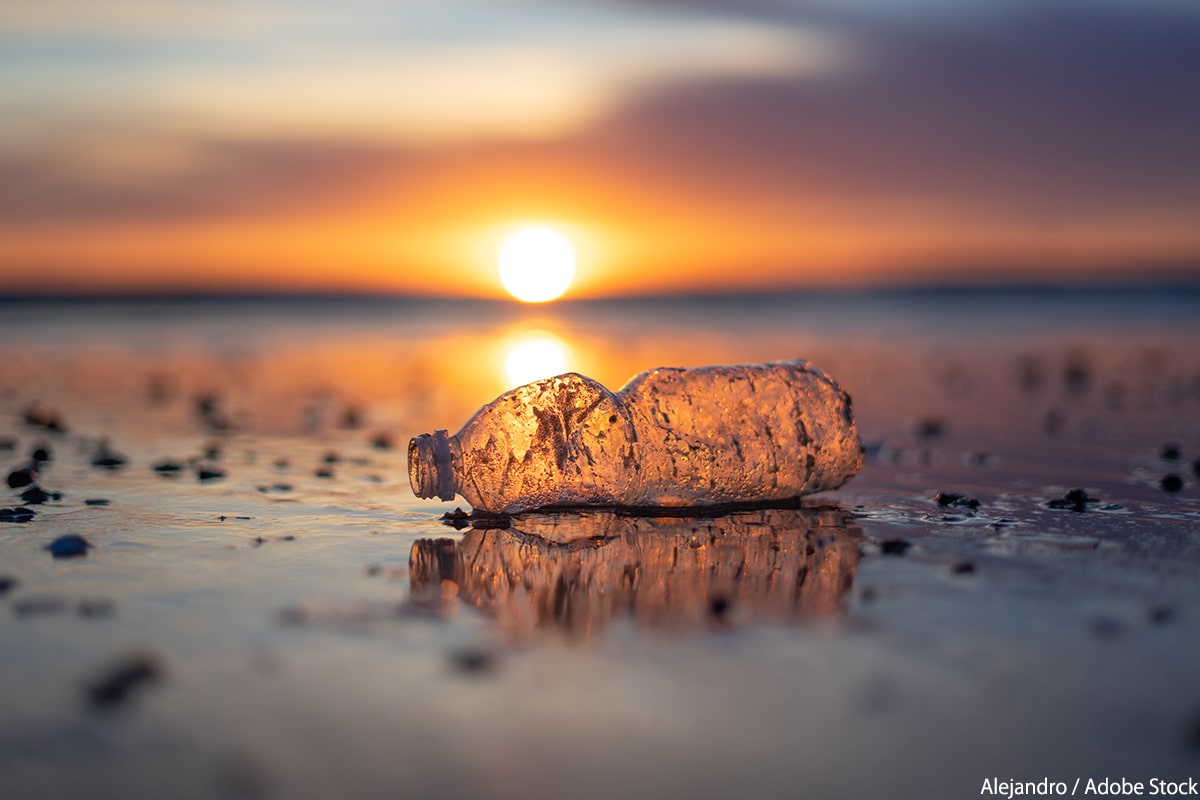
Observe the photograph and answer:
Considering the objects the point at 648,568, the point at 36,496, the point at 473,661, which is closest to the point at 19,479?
the point at 36,496

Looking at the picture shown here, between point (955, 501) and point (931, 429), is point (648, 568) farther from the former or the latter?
point (931, 429)

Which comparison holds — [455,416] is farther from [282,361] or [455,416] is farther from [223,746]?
[282,361]

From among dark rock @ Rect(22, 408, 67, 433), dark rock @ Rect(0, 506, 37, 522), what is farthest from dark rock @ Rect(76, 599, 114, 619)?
dark rock @ Rect(22, 408, 67, 433)

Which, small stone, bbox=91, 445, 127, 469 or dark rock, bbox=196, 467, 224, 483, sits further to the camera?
small stone, bbox=91, 445, 127, 469

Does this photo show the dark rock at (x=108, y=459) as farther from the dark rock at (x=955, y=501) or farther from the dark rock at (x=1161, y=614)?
the dark rock at (x=1161, y=614)

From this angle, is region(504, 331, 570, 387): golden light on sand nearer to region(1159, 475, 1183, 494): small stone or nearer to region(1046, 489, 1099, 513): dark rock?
region(1046, 489, 1099, 513): dark rock

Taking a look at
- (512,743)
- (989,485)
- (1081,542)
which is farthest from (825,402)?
(512,743)

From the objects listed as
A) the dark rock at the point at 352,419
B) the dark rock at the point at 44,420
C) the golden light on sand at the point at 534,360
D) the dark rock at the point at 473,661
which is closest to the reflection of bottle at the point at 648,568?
the dark rock at the point at 473,661
